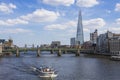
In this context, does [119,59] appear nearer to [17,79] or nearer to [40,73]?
[40,73]

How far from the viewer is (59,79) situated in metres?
91.5

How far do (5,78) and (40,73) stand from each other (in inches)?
518

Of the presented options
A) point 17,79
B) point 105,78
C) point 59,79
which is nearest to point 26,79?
point 17,79

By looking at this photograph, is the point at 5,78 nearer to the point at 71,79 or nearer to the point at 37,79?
the point at 37,79

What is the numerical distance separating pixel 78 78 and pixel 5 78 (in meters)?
21.2

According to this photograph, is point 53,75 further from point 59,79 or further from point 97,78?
point 97,78

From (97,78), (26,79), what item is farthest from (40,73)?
(97,78)

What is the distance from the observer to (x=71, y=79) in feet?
298

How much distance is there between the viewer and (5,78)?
305 ft

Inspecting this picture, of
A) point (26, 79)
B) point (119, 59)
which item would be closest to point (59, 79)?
point (26, 79)

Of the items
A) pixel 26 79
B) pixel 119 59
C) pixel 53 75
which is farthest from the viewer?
pixel 119 59

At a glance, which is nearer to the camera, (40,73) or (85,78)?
(85,78)

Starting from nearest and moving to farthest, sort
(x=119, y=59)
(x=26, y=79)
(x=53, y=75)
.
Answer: (x=26, y=79)
(x=53, y=75)
(x=119, y=59)

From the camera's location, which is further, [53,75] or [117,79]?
[53,75]
